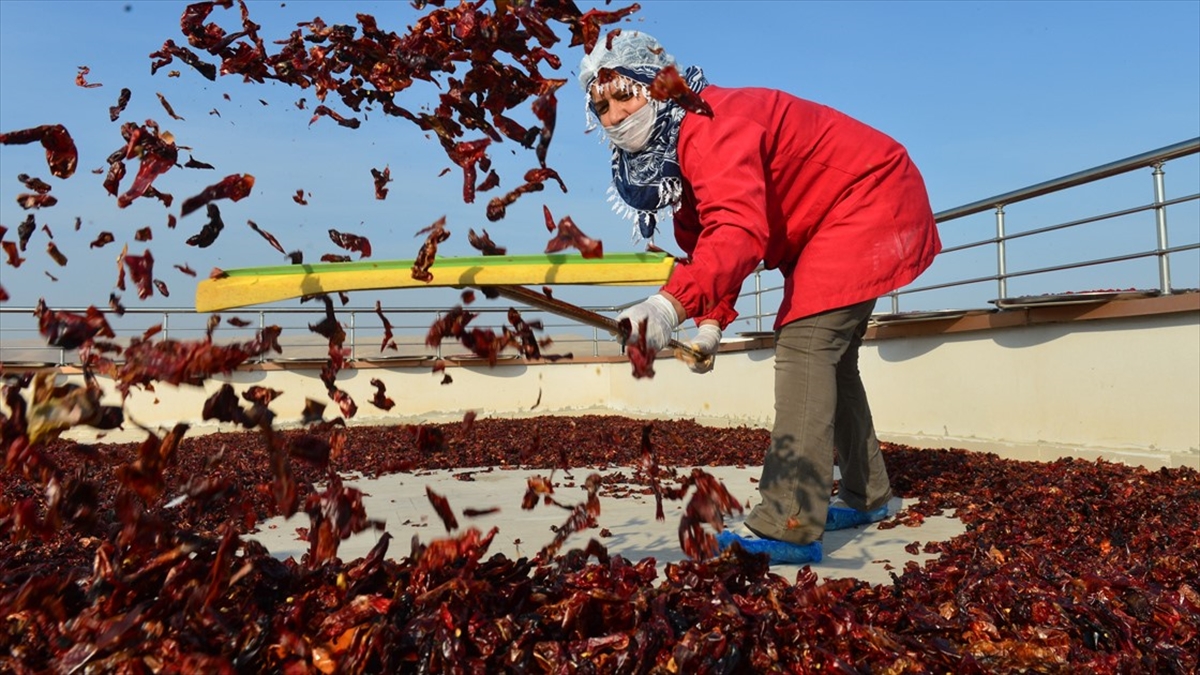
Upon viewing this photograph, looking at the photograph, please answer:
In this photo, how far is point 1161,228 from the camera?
6.08 meters

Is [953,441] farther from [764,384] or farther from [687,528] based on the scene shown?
[687,528]

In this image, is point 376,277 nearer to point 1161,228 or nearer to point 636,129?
point 636,129

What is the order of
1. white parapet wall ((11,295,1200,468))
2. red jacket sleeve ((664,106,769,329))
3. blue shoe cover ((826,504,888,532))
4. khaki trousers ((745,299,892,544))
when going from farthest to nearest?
white parapet wall ((11,295,1200,468)), blue shoe cover ((826,504,888,532)), khaki trousers ((745,299,892,544)), red jacket sleeve ((664,106,769,329))

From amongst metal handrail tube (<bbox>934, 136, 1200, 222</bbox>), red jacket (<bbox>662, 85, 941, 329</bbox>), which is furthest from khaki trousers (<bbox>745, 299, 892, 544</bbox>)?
metal handrail tube (<bbox>934, 136, 1200, 222</bbox>)

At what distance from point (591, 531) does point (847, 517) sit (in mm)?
1317

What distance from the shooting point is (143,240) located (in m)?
2.63

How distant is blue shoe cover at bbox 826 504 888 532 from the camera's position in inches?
166

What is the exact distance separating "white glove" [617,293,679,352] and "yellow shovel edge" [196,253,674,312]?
20 cm

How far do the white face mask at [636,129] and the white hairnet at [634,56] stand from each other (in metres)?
0.14

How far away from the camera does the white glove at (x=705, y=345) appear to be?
3138mm

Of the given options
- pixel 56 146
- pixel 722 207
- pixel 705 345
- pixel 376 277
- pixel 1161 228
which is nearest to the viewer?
pixel 376 277

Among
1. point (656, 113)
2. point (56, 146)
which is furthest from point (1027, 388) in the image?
point (56, 146)

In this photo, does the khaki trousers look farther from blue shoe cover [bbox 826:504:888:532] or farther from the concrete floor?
blue shoe cover [bbox 826:504:888:532]

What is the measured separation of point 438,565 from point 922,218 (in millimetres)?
2658
